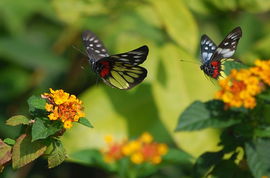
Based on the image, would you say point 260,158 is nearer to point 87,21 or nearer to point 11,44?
point 87,21

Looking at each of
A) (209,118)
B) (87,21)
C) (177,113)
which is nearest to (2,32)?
(87,21)

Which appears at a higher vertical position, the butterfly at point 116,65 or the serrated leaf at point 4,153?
the butterfly at point 116,65

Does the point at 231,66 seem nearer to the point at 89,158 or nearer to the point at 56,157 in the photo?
the point at 89,158

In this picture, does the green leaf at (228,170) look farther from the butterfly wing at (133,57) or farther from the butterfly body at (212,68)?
the butterfly wing at (133,57)

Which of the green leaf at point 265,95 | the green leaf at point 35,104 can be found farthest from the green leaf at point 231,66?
the green leaf at point 35,104

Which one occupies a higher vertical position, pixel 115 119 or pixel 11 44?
pixel 11 44

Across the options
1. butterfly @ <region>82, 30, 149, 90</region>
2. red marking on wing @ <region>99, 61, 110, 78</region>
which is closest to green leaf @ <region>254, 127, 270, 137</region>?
butterfly @ <region>82, 30, 149, 90</region>
